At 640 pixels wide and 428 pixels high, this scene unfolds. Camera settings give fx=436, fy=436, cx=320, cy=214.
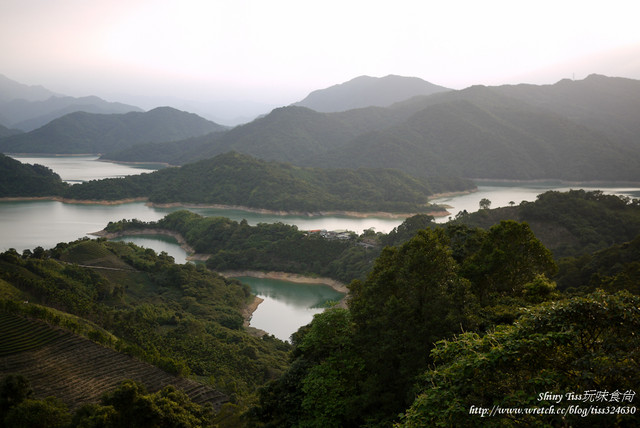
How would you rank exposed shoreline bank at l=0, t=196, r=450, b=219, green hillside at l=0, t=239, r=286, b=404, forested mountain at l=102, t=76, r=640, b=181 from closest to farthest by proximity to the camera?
green hillside at l=0, t=239, r=286, b=404
exposed shoreline bank at l=0, t=196, r=450, b=219
forested mountain at l=102, t=76, r=640, b=181

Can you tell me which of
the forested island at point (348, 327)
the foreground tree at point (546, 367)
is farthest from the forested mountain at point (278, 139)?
the foreground tree at point (546, 367)

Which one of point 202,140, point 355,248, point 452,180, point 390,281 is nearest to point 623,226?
point 355,248

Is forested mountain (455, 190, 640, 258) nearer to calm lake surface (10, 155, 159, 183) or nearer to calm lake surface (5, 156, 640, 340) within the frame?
calm lake surface (5, 156, 640, 340)

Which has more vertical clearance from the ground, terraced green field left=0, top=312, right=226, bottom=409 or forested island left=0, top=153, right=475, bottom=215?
forested island left=0, top=153, right=475, bottom=215

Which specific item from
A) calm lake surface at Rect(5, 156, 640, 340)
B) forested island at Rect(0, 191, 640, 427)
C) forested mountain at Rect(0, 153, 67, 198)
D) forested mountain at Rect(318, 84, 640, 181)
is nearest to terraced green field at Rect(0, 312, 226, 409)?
forested island at Rect(0, 191, 640, 427)

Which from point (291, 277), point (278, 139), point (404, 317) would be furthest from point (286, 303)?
point (278, 139)

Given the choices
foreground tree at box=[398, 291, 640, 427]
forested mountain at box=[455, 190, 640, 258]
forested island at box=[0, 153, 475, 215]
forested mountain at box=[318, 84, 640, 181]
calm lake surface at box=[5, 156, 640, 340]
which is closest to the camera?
foreground tree at box=[398, 291, 640, 427]

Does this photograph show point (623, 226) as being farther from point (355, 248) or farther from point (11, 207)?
point (11, 207)
